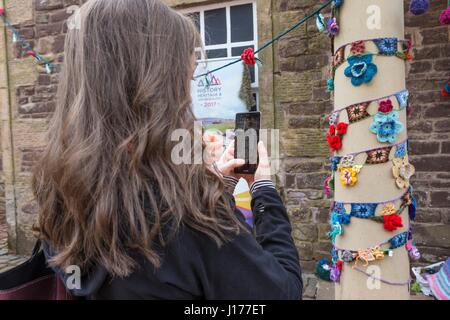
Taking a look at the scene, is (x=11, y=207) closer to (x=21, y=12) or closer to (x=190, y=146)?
(x=21, y=12)

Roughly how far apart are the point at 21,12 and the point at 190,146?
5.33m

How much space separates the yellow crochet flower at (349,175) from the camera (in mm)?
1719

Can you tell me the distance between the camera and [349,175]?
1.74 m

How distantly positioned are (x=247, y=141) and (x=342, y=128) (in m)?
0.68

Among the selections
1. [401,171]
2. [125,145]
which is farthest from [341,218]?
[125,145]

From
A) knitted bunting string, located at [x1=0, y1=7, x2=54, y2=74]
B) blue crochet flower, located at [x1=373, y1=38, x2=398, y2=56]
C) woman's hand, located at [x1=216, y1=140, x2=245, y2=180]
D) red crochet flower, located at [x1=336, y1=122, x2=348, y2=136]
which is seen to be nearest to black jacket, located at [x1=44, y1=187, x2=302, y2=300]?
woman's hand, located at [x1=216, y1=140, x2=245, y2=180]

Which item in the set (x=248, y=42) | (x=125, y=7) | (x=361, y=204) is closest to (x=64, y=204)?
(x=125, y=7)

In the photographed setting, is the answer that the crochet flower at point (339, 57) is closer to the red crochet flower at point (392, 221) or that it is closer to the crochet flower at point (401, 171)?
the crochet flower at point (401, 171)

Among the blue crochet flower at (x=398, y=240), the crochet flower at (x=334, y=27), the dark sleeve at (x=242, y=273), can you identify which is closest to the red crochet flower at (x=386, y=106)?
the crochet flower at (x=334, y=27)

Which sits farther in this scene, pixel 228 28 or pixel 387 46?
pixel 228 28

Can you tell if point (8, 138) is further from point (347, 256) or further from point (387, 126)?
point (387, 126)

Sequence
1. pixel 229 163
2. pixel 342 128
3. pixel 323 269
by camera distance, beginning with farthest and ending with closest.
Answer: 1. pixel 323 269
2. pixel 342 128
3. pixel 229 163

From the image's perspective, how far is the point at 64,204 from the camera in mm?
929

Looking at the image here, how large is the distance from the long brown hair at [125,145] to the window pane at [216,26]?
3.58 m
